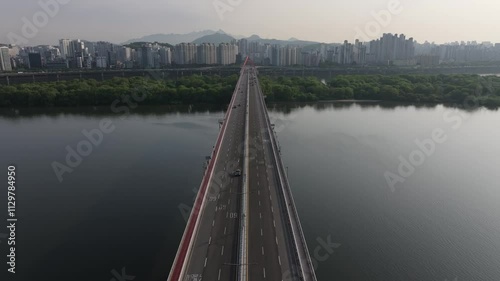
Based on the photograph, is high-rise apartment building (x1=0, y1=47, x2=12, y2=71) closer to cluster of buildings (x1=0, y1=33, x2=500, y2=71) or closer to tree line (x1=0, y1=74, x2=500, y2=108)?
cluster of buildings (x1=0, y1=33, x2=500, y2=71)

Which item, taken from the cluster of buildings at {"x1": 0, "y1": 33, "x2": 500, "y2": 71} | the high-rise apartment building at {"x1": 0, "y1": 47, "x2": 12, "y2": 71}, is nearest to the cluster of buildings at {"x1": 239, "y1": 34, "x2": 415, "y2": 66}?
the cluster of buildings at {"x1": 0, "y1": 33, "x2": 500, "y2": 71}

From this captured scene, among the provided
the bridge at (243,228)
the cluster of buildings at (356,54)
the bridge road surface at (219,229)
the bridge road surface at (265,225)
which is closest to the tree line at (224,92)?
the bridge road surface at (265,225)

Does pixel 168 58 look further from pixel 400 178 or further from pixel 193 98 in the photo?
pixel 400 178

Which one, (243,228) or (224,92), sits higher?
(224,92)

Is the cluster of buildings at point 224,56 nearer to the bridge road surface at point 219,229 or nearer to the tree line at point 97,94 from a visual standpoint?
the tree line at point 97,94

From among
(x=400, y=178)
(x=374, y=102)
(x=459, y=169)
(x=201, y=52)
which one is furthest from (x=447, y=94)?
(x=201, y=52)

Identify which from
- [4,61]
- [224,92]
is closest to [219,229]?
[224,92]

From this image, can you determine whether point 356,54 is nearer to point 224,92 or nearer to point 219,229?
point 224,92
